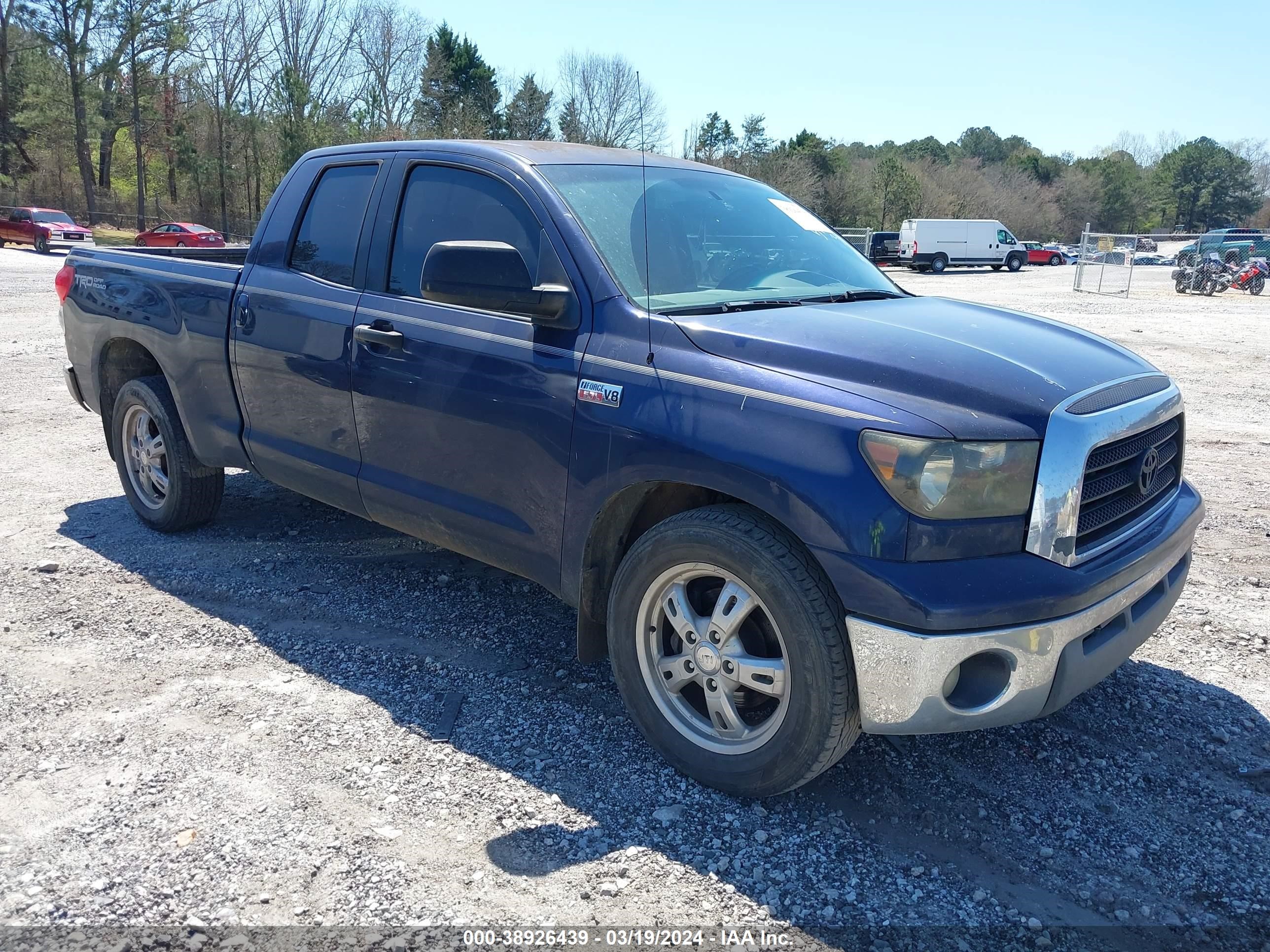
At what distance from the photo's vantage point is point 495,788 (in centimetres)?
324

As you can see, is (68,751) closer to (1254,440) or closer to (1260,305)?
(1254,440)

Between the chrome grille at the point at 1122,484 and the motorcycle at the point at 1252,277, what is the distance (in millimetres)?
30920

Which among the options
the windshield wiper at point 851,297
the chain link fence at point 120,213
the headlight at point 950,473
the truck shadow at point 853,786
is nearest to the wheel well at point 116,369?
the truck shadow at point 853,786

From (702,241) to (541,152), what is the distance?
0.74 meters

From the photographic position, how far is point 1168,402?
3.38m

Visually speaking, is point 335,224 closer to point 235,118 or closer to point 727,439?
point 727,439

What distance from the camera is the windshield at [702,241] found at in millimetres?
3562

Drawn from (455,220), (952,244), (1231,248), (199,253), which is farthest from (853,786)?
(952,244)

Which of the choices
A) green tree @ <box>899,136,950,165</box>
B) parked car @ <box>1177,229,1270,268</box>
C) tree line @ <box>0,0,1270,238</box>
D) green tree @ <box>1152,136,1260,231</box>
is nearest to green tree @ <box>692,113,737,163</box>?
tree line @ <box>0,0,1270,238</box>

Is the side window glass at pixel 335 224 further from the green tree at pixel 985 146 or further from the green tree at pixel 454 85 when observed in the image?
the green tree at pixel 985 146

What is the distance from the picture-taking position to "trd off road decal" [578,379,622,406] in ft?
10.6

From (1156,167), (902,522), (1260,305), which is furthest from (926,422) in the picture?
(1156,167)

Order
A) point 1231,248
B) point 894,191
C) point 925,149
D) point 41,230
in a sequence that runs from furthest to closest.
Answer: point 925,149 → point 894,191 → point 41,230 → point 1231,248

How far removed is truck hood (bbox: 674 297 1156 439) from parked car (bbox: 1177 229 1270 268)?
104ft
